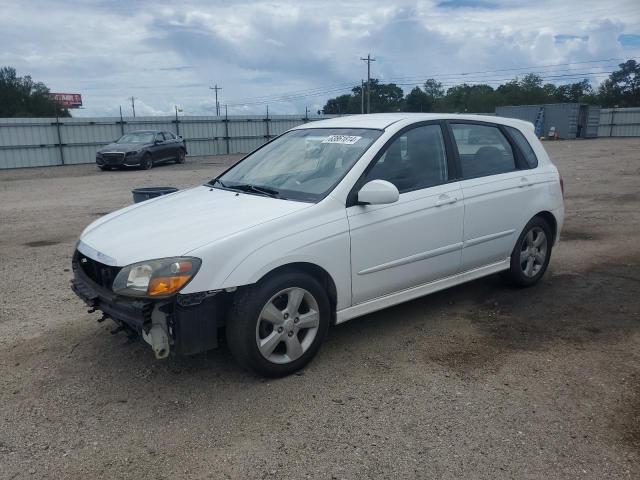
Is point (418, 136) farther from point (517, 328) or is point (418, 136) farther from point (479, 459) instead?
point (479, 459)

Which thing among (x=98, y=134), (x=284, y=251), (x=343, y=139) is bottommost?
(x=284, y=251)

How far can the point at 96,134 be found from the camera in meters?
26.8

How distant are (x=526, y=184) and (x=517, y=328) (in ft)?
4.73

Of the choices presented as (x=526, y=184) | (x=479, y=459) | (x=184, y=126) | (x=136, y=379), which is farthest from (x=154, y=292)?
(x=184, y=126)

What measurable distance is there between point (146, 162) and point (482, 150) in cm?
1801

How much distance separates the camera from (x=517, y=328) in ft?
14.9

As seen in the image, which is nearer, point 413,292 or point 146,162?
point 413,292

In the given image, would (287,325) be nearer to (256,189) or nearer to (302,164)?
(256,189)

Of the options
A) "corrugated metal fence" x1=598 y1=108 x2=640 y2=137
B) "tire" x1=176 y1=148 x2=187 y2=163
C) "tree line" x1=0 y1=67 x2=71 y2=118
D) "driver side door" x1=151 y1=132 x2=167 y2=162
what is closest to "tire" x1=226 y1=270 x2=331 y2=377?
"driver side door" x1=151 y1=132 x2=167 y2=162

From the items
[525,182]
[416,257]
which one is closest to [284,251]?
[416,257]

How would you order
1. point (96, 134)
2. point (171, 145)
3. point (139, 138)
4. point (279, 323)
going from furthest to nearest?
point (96, 134), point (171, 145), point (139, 138), point (279, 323)

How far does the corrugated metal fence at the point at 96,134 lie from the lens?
965 inches

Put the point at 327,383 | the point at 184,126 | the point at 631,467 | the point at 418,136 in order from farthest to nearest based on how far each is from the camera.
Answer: the point at 184,126, the point at 418,136, the point at 327,383, the point at 631,467

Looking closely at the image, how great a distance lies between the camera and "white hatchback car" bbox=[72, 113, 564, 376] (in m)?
3.31
